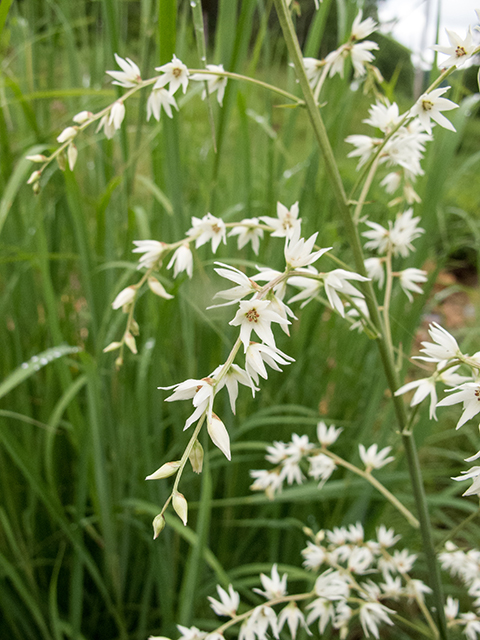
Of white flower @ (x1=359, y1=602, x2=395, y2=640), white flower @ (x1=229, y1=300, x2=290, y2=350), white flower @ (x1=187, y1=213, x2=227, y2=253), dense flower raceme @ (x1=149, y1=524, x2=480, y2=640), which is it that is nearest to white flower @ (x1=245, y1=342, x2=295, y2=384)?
white flower @ (x1=229, y1=300, x2=290, y2=350)

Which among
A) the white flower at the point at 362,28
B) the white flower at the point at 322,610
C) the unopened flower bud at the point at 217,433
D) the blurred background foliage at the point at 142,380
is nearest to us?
the unopened flower bud at the point at 217,433

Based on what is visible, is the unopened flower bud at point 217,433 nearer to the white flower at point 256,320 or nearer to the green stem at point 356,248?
the white flower at point 256,320

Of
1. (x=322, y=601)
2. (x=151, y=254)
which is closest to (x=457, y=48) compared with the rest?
(x=151, y=254)

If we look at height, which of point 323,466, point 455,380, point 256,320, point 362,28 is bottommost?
point 323,466

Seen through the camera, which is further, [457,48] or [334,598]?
[334,598]

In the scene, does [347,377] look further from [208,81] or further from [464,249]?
[464,249]

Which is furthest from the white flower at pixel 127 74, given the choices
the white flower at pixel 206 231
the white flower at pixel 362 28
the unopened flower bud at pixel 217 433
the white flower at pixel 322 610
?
the white flower at pixel 322 610

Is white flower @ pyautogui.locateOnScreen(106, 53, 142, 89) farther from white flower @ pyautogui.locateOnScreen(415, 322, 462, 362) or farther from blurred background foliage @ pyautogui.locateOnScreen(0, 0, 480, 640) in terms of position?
white flower @ pyautogui.locateOnScreen(415, 322, 462, 362)

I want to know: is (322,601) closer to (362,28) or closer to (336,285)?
(336,285)
